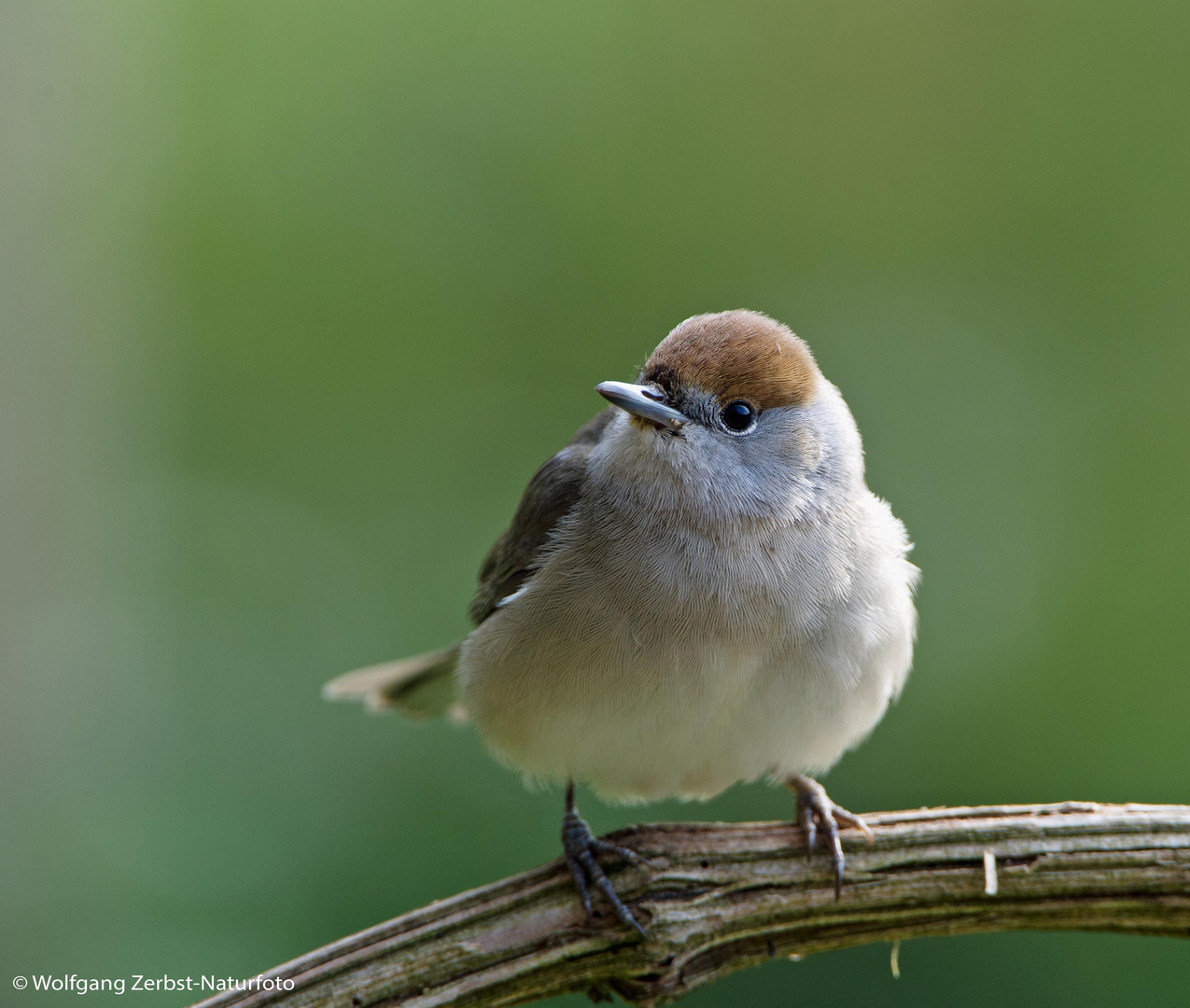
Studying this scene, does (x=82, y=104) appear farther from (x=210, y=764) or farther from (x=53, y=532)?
(x=210, y=764)

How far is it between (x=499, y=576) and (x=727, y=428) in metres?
1.06

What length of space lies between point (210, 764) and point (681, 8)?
518cm

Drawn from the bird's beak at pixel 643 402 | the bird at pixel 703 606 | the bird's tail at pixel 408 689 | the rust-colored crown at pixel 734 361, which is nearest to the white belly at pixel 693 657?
the bird at pixel 703 606

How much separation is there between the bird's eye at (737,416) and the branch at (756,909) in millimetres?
1270

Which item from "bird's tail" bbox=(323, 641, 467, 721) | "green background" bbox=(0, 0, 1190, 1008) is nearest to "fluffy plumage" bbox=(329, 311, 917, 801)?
"bird's tail" bbox=(323, 641, 467, 721)

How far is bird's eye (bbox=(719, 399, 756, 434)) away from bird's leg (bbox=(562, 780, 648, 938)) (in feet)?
4.40

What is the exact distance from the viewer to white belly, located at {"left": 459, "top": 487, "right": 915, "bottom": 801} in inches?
120

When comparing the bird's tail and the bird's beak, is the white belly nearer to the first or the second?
the bird's beak

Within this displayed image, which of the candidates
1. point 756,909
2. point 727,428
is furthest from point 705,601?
point 756,909

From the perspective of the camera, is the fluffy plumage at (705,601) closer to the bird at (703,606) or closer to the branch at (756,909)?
the bird at (703,606)

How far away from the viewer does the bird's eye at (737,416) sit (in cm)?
332

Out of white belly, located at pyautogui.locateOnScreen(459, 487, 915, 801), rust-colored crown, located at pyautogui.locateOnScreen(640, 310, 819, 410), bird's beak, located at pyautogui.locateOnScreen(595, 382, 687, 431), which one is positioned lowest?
white belly, located at pyautogui.locateOnScreen(459, 487, 915, 801)

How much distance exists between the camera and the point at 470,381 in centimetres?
582

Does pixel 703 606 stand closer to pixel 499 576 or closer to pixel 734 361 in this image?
pixel 734 361
